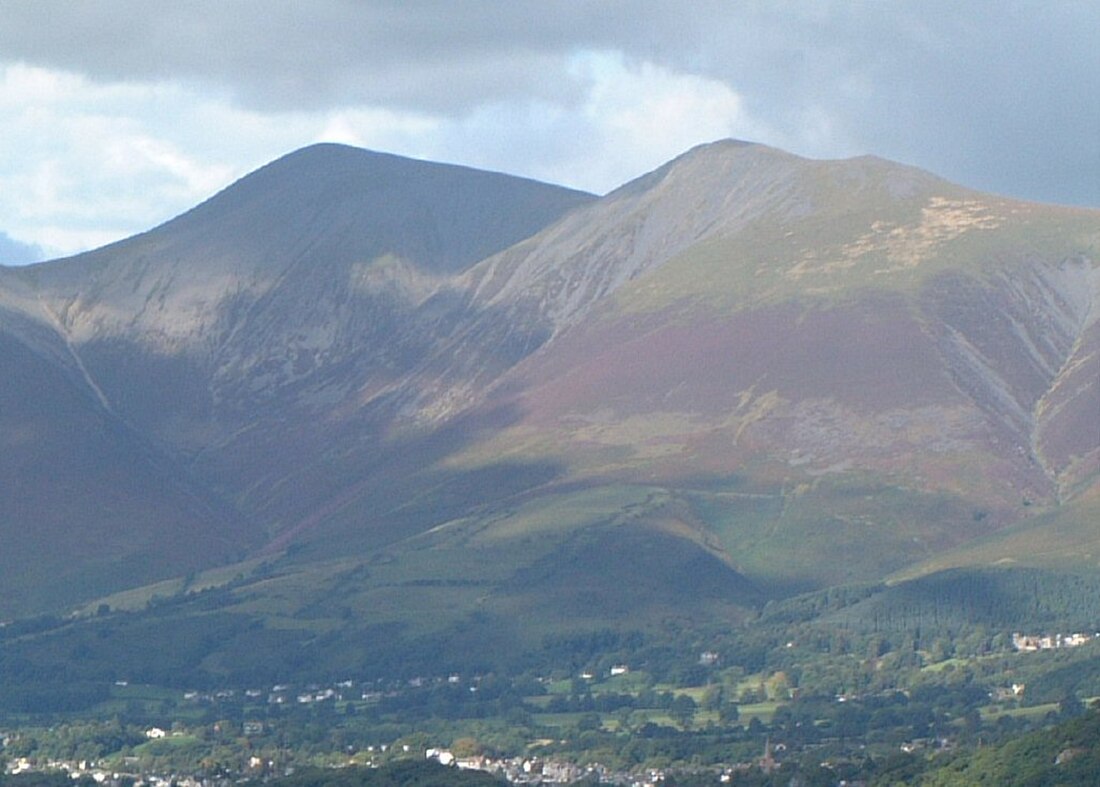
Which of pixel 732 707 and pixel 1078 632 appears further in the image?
pixel 1078 632

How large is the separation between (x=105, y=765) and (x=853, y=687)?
167 ft

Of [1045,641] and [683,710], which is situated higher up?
[1045,641]

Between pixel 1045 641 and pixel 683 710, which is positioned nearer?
pixel 683 710

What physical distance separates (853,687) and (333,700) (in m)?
35.6

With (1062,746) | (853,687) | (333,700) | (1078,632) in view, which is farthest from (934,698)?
(1062,746)

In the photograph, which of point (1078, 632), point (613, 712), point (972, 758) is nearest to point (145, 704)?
point (613, 712)

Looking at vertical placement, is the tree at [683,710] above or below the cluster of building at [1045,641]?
below

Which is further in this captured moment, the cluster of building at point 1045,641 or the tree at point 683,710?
the cluster of building at point 1045,641

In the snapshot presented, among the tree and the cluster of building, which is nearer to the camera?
the tree

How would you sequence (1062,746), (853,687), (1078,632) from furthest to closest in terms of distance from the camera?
(1078,632) → (853,687) → (1062,746)

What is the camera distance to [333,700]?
19112cm

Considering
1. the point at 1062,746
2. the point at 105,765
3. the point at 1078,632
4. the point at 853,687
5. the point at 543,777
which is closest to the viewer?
the point at 1062,746

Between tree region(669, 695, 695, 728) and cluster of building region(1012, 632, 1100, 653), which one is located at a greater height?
cluster of building region(1012, 632, 1100, 653)

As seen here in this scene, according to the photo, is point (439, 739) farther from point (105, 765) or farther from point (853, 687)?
point (853, 687)
